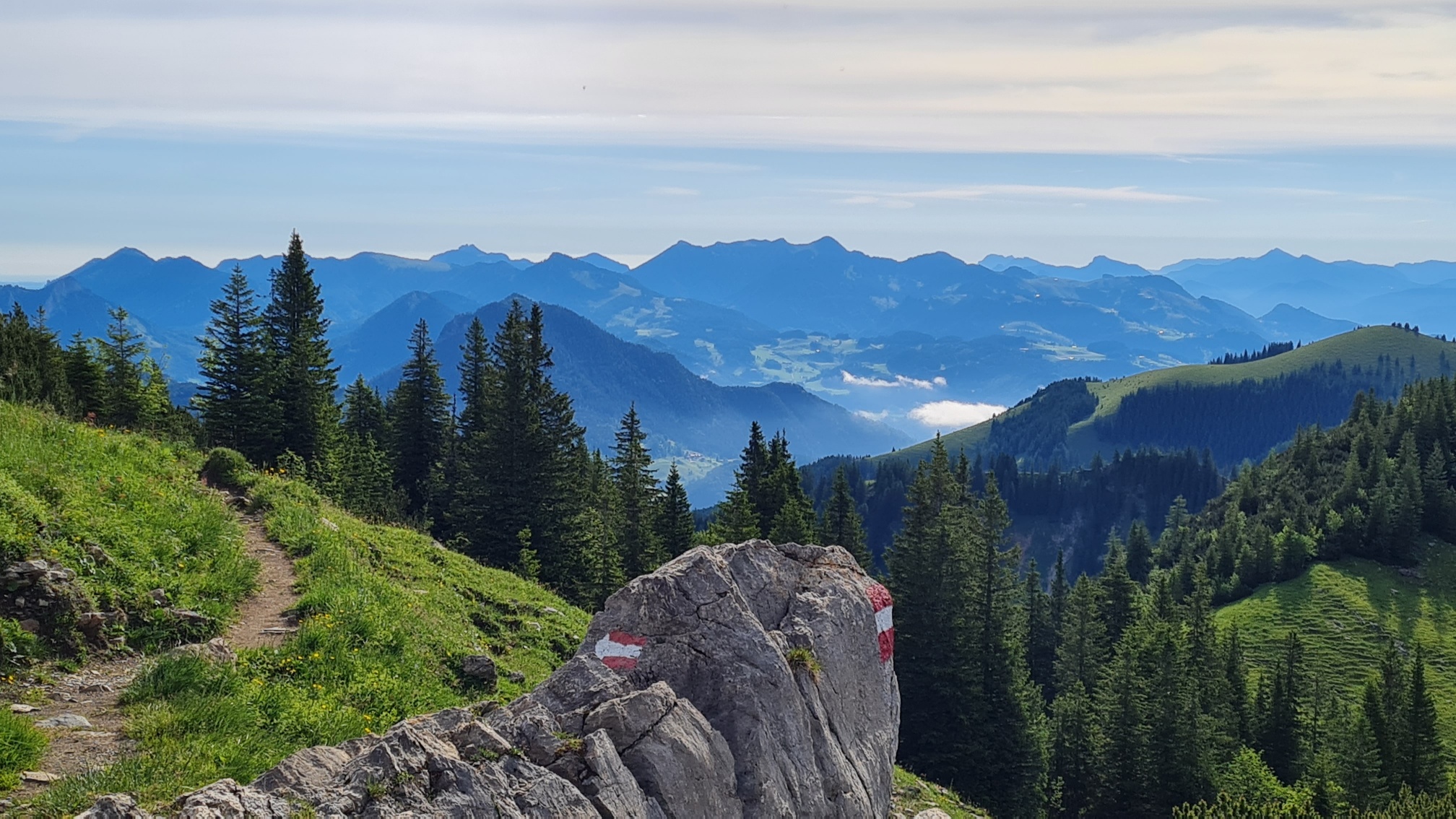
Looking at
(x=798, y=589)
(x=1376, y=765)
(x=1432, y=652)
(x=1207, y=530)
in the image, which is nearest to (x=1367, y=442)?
(x=1207, y=530)

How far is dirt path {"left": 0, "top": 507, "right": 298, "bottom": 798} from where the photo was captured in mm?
12656

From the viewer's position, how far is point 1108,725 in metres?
63.1

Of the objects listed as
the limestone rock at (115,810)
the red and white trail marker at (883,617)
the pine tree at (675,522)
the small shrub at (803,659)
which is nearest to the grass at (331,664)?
the limestone rock at (115,810)

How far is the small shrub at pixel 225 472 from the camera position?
27.6m

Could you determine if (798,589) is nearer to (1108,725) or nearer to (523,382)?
(523,382)

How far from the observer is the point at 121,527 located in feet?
61.7

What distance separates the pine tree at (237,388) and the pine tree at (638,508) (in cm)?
2355

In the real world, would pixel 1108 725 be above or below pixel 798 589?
below

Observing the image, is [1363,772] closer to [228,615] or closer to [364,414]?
[228,615]

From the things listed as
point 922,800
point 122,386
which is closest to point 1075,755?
point 922,800

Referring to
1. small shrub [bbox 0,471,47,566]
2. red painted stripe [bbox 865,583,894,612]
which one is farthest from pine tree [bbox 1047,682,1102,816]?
small shrub [bbox 0,471,47,566]

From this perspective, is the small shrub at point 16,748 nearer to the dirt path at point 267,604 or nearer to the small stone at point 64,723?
the small stone at point 64,723

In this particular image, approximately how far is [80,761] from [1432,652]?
403 feet

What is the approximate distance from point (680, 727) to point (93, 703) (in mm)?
8716
